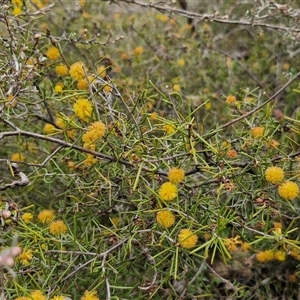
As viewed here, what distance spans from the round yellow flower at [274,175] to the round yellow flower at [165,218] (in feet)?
0.83

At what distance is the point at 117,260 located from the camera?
1325mm

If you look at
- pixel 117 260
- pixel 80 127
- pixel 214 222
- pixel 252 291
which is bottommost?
pixel 252 291

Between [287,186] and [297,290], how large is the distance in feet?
1.94

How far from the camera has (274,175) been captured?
4.12 feet

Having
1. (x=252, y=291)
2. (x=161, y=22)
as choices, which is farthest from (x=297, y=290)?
(x=161, y=22)

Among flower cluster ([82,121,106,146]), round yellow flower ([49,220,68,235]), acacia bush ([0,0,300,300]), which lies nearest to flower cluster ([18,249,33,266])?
acacia bush ([0,0,300,300])

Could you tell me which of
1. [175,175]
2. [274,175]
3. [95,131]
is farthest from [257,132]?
[95,131]

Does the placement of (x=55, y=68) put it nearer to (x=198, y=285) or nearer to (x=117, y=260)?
(x=117, y=260)

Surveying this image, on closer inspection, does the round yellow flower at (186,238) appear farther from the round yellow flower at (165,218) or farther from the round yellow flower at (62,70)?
the round yellow flower at (62,70)

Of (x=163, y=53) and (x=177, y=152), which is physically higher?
(x=177, y=152)

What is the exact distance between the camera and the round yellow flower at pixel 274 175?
1.25 metres

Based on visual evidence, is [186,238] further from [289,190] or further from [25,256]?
[25,256]

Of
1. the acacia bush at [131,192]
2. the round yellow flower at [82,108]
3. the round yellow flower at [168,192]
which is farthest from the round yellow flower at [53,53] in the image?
the round yellow flower at [168,192]

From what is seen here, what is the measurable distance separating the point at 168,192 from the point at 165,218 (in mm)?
62
